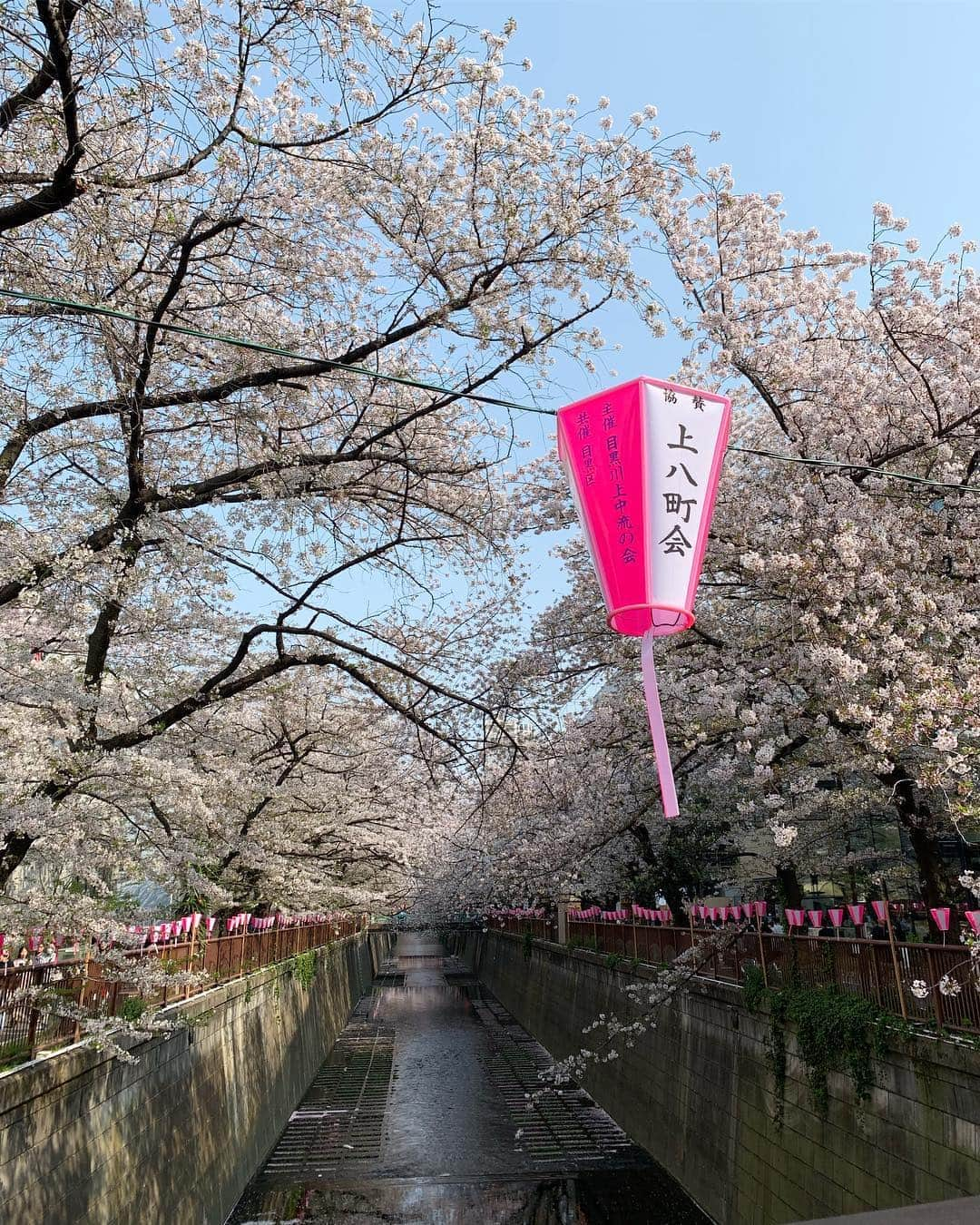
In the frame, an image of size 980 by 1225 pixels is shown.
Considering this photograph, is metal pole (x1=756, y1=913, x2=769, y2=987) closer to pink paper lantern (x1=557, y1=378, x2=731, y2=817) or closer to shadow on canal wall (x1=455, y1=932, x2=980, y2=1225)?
shadow on canal wall (x1=455, y1=932, x2=980, y2=1225)

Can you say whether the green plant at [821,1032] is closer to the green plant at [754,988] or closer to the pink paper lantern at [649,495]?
the green plant at [754,988]

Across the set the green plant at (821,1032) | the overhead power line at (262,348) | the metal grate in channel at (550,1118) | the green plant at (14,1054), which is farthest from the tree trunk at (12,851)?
the metal grate in channel at (550,1118)

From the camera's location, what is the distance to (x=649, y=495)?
19.7 ft

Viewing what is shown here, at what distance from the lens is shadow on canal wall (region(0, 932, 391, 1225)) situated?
7867mm

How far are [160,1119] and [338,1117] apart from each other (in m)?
11.9

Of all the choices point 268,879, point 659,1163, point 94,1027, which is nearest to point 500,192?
point 94,1027

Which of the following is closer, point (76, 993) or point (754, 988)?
point (76, 993)

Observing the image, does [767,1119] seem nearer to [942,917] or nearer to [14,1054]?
[942,917]

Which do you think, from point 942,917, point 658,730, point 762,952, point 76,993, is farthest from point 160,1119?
point 942,917

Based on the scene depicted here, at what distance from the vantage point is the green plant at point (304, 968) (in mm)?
25239

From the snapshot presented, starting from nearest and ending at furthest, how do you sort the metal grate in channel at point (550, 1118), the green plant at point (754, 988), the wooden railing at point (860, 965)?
the wooden railing at point (860, 965), the green plant at point (754, 988), the metal grate in channel at point (550, 1118)

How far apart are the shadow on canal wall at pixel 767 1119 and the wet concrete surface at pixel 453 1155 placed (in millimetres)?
868

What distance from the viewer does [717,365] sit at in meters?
11.9

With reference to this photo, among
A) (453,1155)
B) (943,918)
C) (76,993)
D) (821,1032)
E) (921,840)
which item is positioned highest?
(921,840)
